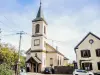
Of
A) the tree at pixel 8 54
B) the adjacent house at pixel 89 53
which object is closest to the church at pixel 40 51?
the tree at pixel 8 54

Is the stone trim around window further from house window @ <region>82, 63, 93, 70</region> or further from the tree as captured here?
the tree

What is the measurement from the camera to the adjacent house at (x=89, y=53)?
105ft

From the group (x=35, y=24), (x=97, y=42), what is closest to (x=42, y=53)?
(x=35, y=24)

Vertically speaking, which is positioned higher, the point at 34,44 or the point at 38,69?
the point at 34,44

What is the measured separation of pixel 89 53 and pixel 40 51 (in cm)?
1424

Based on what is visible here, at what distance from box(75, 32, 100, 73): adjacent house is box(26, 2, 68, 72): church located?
11.4 m

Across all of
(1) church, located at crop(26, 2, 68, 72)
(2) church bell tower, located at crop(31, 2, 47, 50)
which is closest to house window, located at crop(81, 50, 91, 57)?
(1) church, located at crop(26, 2, 68, 72)

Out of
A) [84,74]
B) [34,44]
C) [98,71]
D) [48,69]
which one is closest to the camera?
[84,74]

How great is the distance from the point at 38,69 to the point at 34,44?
724 cm

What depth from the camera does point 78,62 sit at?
3322cm

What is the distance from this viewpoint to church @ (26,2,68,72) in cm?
4069

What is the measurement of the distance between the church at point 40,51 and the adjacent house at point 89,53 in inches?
450

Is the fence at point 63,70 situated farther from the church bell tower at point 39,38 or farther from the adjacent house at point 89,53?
the adjacent house at point 89,53

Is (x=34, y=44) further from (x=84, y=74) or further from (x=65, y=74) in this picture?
(x=84, y=74)
